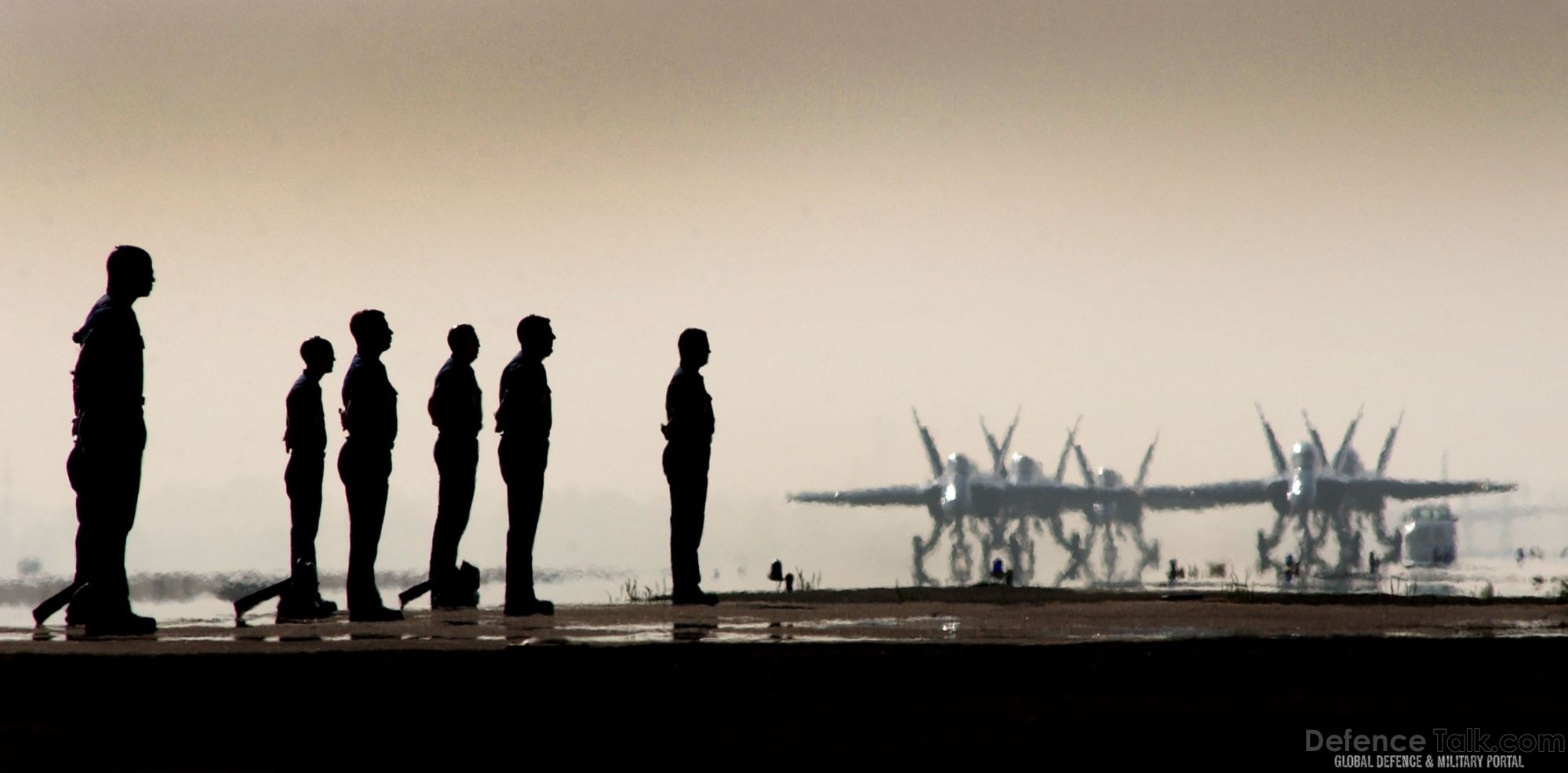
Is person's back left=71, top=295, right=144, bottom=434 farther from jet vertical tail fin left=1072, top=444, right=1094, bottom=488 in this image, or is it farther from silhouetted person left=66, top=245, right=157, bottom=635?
jet vertical tail fin left=1072, top=444, right=1094, bottom=488

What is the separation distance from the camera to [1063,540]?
16700 cm

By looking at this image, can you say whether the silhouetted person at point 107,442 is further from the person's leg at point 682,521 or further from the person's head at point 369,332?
the person's leg at point 682,521

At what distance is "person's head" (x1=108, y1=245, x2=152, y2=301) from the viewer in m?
10.5

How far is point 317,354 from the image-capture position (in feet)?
44.3

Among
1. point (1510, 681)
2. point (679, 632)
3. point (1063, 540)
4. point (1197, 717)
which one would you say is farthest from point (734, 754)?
point (1063, 540)

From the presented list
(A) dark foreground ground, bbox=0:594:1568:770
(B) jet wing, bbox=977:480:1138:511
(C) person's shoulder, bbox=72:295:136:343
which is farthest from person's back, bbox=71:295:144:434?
(B) jet wing, bbox=977:480:1138:511

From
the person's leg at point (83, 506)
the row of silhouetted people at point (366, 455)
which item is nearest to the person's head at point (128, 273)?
the row of silhouetted people at point (366, 455)

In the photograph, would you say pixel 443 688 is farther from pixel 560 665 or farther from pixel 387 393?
pixel 387 393

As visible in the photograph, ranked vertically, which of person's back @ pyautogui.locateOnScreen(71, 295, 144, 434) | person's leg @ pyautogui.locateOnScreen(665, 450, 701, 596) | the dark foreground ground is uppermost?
person's back @ pyautogui.locateOnScreen(71, 295, 144, 434)

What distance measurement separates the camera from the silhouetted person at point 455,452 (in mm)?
14195

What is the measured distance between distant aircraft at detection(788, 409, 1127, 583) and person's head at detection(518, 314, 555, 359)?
13882 centimetres

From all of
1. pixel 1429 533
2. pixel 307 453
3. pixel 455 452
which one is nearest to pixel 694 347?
pixel 455 452

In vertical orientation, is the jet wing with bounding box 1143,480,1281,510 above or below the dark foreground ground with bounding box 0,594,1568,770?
above

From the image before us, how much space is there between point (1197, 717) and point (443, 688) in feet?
7.89
